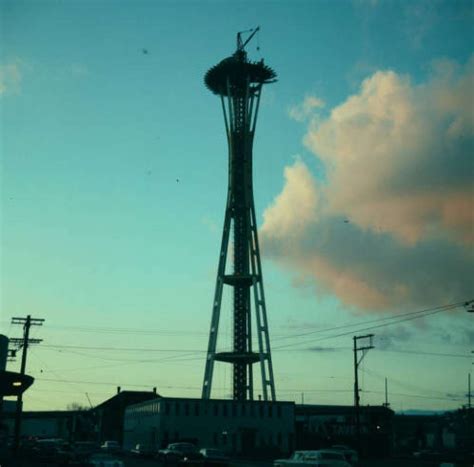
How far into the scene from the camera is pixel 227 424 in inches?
3519

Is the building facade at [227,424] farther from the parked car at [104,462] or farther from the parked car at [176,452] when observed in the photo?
the parked car at [104,462]

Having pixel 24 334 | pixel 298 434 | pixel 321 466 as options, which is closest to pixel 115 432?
pixel 298 434

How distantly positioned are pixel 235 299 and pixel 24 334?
31.6 metres

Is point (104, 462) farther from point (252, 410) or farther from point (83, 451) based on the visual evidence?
point (252, 410)

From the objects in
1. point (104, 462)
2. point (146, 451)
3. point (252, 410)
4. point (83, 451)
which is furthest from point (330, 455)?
point (252, 410)

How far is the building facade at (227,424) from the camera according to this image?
287 ft

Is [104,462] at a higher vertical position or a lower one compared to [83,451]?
lower

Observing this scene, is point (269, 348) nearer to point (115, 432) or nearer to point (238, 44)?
point (238, 44)

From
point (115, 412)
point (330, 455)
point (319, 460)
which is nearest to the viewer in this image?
point (319, 460)

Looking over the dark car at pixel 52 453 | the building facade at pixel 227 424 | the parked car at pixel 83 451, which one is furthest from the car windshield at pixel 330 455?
the building facade at pixel 227 424

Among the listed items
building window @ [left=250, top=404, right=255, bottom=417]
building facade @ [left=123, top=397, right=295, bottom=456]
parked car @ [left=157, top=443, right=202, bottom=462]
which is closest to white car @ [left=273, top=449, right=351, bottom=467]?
parked car @ [left=157, top=443, right=202, bottom=462]

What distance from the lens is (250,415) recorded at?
9025 cm

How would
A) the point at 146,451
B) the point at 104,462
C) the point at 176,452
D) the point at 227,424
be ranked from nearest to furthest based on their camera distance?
the point at 104,462 < the point at 176,452 < the point at 146,451 < the point at 227,424

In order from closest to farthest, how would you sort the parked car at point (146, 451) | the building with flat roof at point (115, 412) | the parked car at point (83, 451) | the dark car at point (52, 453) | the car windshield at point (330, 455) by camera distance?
the car windshield at point (330, 455) → the dark car at point (52, 453) → the parked car at point (83, 451) → the parked car at point (146, 451) → the building with flat roof at point (115, 412)
